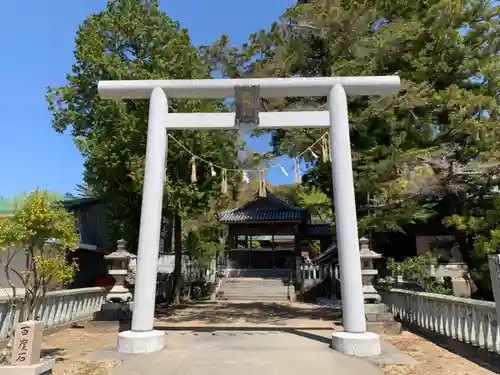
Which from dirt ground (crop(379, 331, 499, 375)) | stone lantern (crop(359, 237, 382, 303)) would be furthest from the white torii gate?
stone lantern (crop(359, 237, 382, 303))

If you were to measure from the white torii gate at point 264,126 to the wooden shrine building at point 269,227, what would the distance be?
1585cm

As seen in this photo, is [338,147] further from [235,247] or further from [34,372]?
[235,247]

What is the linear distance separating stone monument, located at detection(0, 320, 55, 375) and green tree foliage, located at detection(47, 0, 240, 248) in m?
7.33

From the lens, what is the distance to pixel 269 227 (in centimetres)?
2433

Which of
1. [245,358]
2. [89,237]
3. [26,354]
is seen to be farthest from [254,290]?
[26,354]

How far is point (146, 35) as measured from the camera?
13.2 meters

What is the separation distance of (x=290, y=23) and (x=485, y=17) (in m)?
6.58

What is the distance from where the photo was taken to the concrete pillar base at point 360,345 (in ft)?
20.2

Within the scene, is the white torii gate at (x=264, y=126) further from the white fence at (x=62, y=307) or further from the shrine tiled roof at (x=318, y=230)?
the shrine tiled roof at (x=318, y=230)

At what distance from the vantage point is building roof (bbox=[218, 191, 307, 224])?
23438 millimetres


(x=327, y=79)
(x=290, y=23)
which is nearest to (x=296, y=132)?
(x=327, y=79)

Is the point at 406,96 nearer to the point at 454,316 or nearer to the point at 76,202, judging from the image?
the point at 454,316

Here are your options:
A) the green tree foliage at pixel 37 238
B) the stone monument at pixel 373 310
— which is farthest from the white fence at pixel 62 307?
the stone monument at pixel 373 310

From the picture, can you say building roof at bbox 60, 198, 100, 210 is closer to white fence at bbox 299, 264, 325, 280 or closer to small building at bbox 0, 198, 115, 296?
small building at bbox 0, 198, 115, 296
